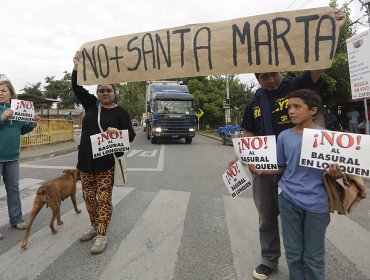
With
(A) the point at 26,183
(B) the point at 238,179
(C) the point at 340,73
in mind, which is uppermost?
(C) the point at 340,73

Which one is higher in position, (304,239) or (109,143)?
(109,143)

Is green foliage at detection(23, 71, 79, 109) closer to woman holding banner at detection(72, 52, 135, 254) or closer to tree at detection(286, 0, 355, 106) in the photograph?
tree at detection(286, 0, 355, 106)

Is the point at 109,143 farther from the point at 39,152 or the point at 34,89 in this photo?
the point at 34,89

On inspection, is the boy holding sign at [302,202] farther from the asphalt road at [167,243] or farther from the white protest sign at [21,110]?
the white protest sign at [21,110]

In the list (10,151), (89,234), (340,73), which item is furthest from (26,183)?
(340,73)

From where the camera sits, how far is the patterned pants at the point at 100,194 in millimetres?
4000

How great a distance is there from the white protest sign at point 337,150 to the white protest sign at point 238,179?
0.85 m

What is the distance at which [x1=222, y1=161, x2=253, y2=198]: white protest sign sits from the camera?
3.44 metres

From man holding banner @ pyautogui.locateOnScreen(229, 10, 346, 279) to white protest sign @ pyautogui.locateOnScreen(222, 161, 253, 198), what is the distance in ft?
0.31

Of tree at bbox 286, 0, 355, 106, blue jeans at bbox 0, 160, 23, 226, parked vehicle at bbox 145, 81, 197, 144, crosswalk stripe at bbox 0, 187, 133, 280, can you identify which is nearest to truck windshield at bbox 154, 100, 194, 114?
parked vehicle at bbox 145, 81, 197, 144

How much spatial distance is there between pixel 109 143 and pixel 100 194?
608 millimetres

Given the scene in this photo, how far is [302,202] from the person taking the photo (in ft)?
8.74

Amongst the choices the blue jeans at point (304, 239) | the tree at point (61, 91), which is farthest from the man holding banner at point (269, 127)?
the tree at point (61, 91)

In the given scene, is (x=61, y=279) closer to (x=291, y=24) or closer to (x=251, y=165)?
(x=251, y=165)
